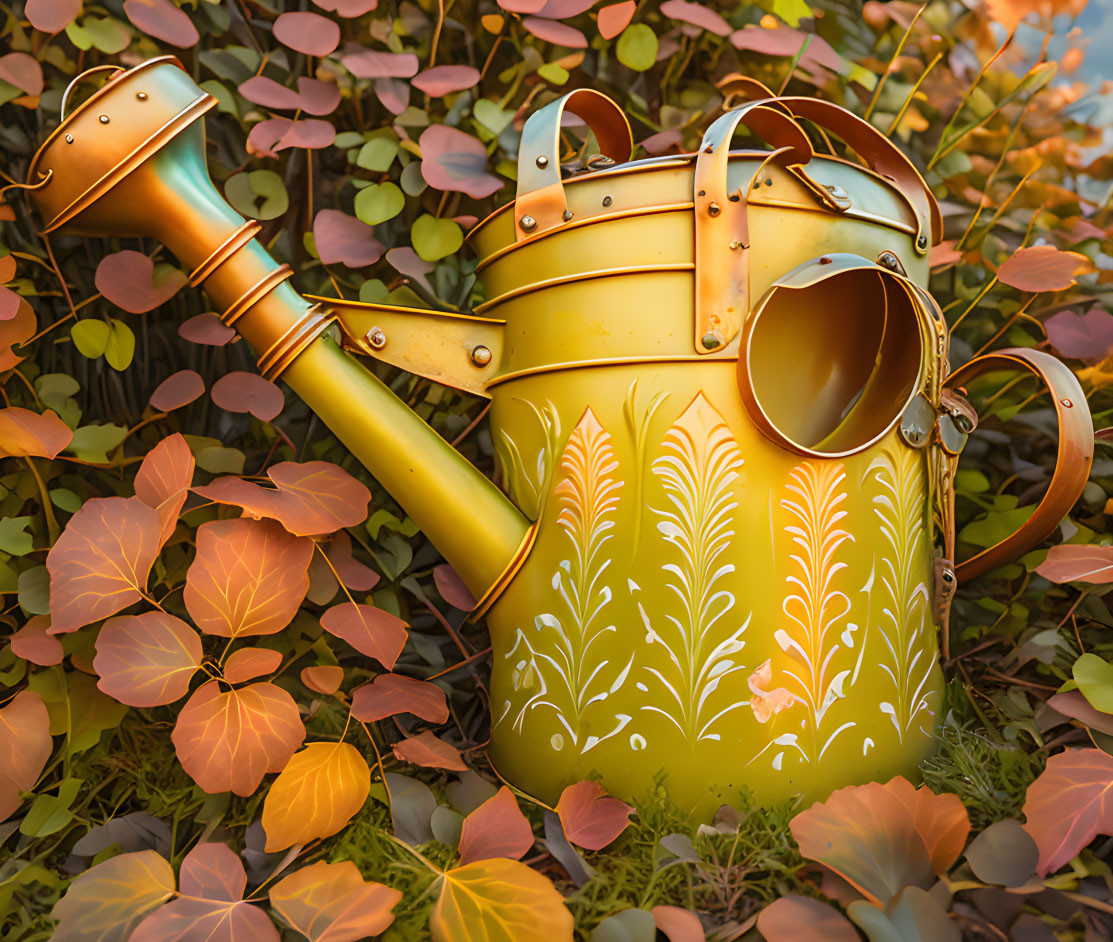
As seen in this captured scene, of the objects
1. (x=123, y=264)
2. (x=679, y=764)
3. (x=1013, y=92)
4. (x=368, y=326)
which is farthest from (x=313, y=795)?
(x=1013, y=92)

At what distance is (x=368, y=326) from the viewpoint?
0.62 metres

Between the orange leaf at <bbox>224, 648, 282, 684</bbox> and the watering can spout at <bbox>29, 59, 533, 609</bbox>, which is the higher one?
the watering can spout at <bbox>29, 59, 533, 609</bbox>

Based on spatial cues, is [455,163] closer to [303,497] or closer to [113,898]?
[303,497]

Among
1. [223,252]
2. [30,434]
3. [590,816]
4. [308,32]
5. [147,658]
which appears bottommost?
[590,816]

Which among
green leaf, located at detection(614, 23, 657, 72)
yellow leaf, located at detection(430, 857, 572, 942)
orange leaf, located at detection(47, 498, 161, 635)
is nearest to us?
yellow leaf, located at detection(430, 857, 572, 942)

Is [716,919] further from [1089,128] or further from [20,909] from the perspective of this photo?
[1089,128]

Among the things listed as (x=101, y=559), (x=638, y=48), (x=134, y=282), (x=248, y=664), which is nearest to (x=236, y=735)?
(x=248, y=664)

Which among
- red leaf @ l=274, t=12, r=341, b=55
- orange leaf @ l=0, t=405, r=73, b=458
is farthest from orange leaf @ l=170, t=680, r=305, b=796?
red leaf @ l=274, t=12, r=341, b=55

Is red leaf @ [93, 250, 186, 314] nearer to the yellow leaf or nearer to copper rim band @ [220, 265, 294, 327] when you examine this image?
copper rim band @ [220, 265, 294, 327]

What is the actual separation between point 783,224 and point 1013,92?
45 cm

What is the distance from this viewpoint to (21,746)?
522mm

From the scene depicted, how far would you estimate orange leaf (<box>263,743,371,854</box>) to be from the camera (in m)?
0.47

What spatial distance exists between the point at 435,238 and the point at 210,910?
56cm

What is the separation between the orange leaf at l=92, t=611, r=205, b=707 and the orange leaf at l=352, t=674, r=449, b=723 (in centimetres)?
11
